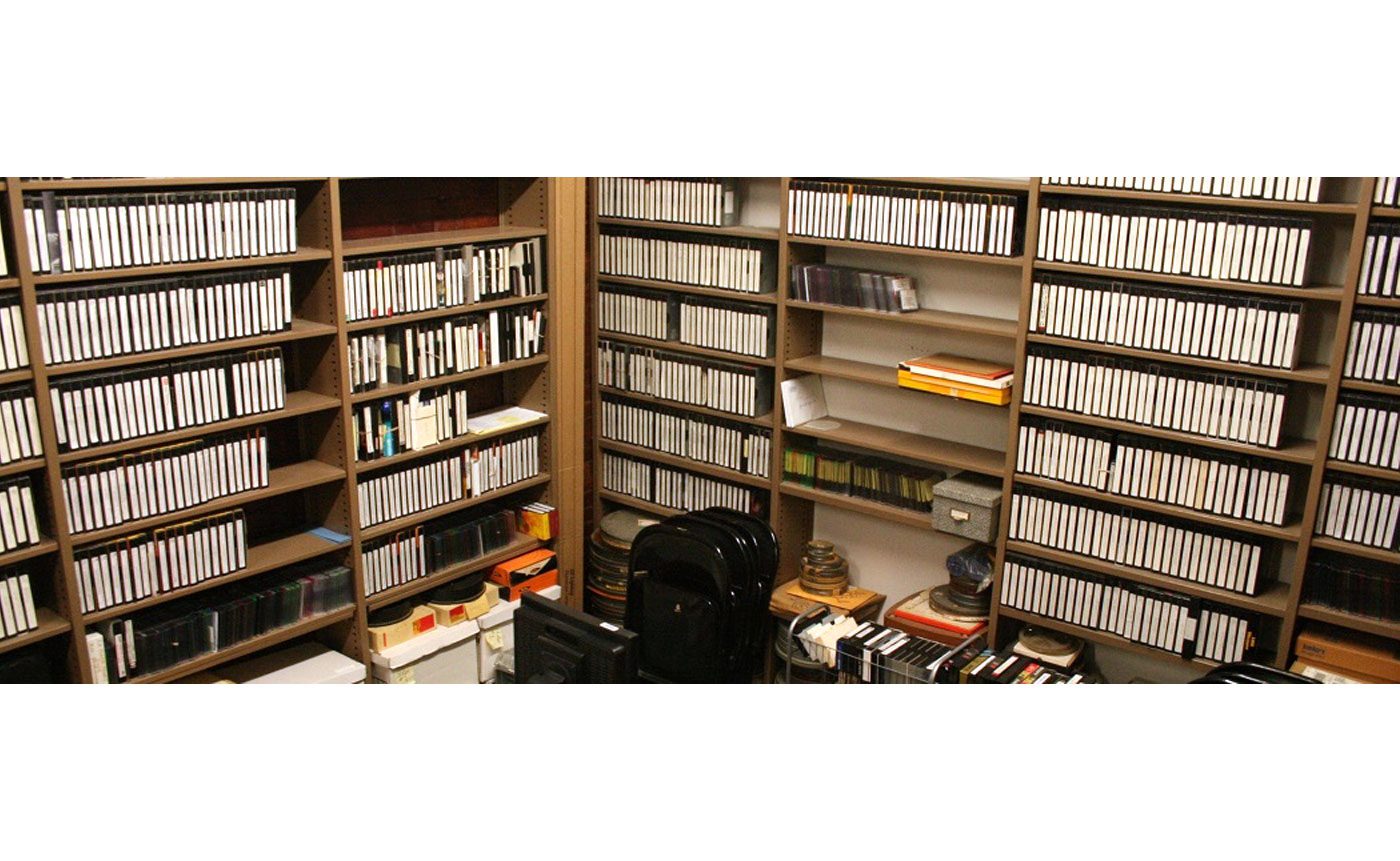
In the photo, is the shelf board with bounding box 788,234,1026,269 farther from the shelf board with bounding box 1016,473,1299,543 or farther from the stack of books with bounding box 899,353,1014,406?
the shelf board with bounding box 1016,473,1299,543

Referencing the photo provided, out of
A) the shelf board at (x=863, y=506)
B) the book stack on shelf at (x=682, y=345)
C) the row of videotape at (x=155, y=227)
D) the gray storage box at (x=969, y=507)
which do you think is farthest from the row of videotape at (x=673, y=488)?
the row of videotape at (x=155, y=227)

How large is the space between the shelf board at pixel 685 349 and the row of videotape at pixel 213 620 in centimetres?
182

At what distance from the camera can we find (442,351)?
195 inches

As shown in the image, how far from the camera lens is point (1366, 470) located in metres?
3.87

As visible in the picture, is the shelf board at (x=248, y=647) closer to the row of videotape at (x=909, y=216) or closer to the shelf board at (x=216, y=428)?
the shelf board at (x=216, y=428)

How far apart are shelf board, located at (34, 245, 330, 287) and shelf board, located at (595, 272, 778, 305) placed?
1.67 meters

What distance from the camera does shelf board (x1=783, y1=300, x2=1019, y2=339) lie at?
4.57 meters

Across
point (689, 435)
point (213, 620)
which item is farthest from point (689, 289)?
point (213, 620)

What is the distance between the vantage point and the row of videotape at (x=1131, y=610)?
14.1ft

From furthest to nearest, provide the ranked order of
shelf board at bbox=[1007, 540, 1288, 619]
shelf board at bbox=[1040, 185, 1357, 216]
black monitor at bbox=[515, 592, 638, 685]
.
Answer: shelf board at bbox=[1007, 540, 1288, 619] → shelf board at bbox=[1040, 185, 1357, 216] → black monitor at bbox=[515, 592, 638, 685]

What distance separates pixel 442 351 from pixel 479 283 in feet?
1.13

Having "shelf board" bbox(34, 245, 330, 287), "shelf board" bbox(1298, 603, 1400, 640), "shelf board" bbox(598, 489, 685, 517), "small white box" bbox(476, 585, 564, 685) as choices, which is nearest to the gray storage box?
"shelf board" bbox(1298, 603, 1400, 640)

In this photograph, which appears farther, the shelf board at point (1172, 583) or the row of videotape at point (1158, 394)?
the shelf board at point (1172, 583)
